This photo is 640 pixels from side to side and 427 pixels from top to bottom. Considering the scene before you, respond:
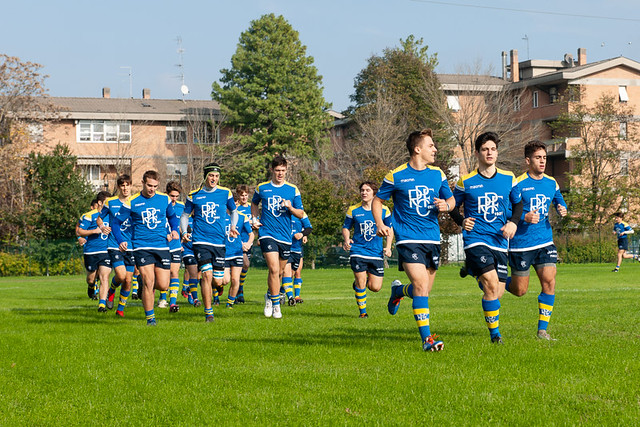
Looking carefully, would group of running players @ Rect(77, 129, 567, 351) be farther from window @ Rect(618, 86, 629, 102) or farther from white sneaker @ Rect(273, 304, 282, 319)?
window @ Rect(618, 86, 629, 102)

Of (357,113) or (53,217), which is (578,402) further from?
(357,113)

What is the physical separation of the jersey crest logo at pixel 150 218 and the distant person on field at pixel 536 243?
561 centimetres

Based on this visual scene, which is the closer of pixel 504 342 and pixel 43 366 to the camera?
pixel 43 366

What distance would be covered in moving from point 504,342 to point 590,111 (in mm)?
50096

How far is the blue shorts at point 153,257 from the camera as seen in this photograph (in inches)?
489

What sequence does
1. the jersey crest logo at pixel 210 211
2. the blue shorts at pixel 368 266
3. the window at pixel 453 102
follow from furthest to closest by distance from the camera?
the window at pixel 453 102 → the blue shorts at pixel 368 266 → the jersey crest logo at pixel 210 211

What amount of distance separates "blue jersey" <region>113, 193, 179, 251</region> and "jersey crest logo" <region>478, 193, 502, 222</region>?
5443 mm

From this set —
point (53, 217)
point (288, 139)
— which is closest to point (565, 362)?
point (53, 217)

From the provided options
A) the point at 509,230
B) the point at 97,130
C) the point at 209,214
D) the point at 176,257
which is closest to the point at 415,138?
the point at 509,230

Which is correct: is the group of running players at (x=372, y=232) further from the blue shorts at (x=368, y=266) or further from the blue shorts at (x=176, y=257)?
the blue shorts at (x=176, y=257)

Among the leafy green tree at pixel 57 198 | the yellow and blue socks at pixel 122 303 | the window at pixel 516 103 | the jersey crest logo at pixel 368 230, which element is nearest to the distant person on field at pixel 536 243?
the jersey crest logo at pixel 368 230

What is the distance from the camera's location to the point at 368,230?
13938 mm

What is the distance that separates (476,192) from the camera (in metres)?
9.46

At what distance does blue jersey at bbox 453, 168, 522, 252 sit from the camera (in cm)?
933
